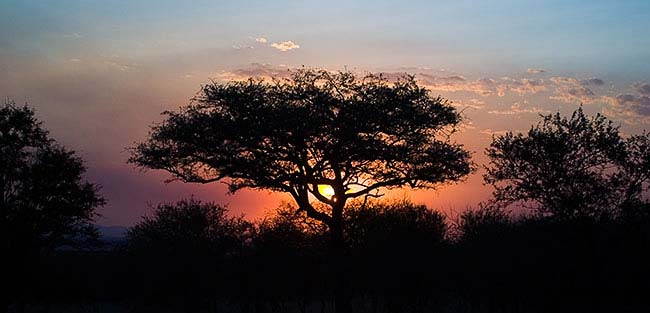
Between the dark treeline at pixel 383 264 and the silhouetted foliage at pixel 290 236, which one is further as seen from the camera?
the silhouetted foliage at pixel 290 236

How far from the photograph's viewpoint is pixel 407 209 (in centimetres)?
5850

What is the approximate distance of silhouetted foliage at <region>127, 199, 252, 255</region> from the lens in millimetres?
49594

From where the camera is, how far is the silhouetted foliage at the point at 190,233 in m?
49.6

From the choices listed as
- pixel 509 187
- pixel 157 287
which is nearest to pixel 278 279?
pixel 157 287

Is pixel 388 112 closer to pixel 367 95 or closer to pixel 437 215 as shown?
pixel 367 95

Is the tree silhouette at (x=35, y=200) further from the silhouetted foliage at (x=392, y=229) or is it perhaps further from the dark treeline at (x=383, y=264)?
the silhouetted foliage at (x=392, y=229)

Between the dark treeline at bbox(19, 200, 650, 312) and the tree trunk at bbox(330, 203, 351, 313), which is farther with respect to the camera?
the tree trunk at bbox(330, 203, 351, 313)

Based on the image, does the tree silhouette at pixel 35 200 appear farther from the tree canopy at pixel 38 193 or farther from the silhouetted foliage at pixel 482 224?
the silhouetted foliage at pixel 482 224

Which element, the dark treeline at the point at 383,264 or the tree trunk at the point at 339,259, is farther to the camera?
the tree trunk at the point at 339,259

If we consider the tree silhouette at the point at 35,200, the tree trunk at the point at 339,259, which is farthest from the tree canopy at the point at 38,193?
the tree trunk at the point at 339,259

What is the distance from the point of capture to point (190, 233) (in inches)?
1999

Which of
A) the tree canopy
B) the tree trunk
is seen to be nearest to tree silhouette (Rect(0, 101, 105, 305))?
the tree canopy

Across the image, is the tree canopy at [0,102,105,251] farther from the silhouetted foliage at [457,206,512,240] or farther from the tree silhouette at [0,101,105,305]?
the silhouetted foliage at [457,206,512,240]

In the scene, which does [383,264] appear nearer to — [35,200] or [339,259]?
[339,259]
